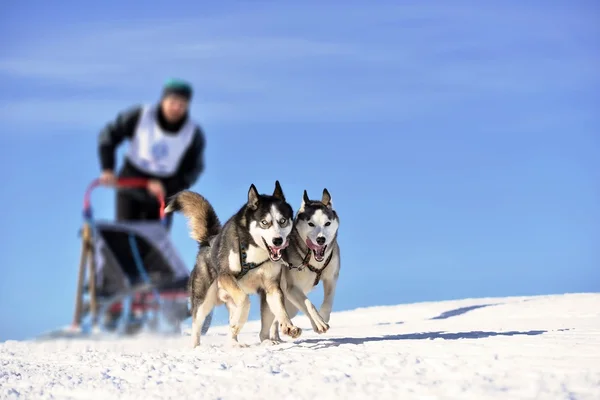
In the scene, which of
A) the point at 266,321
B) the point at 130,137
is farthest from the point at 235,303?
the point at 130,137

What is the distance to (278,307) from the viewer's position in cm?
680

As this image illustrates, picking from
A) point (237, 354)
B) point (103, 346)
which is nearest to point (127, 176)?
point (103, 346)

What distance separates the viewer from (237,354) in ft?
22.3

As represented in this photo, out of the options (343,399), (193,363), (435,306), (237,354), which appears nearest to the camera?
(343,399)

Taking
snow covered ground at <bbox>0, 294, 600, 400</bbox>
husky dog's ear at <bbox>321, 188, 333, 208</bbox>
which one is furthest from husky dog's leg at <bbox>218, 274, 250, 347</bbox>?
husky dog's ear at <bbox>321, 188, 333, 208</bbox>

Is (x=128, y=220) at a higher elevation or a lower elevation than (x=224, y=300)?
higher

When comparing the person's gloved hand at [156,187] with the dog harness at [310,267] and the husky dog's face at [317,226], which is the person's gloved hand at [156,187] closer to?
the husky dog's face at [317,226]

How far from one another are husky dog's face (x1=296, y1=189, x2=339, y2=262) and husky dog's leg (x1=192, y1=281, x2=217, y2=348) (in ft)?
3.05

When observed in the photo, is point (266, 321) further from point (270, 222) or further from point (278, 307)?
point (270, 222)

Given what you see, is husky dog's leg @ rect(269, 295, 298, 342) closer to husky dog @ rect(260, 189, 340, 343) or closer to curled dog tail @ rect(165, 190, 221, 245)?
husky dog @ rect(260, 189, 340, 343)

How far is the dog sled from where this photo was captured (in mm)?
9586

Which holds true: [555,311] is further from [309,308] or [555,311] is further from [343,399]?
[343,399]

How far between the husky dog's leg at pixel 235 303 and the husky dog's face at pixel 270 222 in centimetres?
41

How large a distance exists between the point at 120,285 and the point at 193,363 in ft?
12.4
